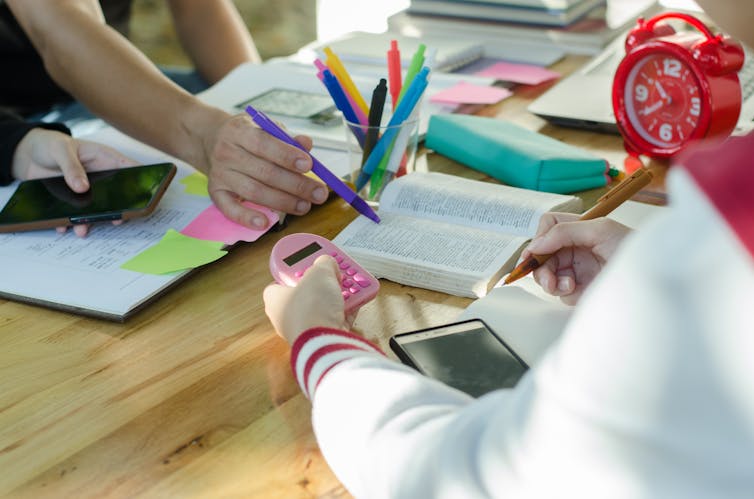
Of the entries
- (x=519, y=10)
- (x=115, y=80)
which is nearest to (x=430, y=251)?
(x=115, y=80)

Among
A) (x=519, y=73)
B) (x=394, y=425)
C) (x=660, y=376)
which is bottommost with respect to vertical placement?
(x=519, y=73)

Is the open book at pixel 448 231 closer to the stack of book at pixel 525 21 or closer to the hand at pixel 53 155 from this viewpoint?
the hand at pixel 53 155

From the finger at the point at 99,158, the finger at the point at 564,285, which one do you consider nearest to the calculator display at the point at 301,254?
the finger at the point at 564,285

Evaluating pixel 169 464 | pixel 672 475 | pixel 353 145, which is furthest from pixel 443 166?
pixel 672 475

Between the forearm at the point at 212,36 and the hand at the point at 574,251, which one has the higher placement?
the hand at the point at 574,251

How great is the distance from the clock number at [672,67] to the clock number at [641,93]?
0.04 m

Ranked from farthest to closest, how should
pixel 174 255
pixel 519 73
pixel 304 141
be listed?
Answer: pixel 519 73, pixel 304 141, pixel 174 255

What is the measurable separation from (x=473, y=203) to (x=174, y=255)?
320 millimetres

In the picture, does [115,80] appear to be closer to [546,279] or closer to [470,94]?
[470,94]

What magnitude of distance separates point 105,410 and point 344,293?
22 centimetres

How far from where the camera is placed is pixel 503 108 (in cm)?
136

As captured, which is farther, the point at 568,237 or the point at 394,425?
the point at 568,237

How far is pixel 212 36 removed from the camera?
5.75ft

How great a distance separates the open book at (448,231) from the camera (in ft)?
2.89
